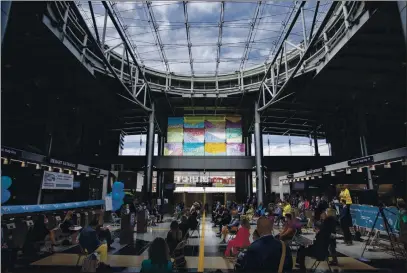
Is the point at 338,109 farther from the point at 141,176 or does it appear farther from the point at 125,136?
the point at 125,136

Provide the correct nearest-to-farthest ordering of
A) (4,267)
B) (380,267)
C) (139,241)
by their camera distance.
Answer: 1. (4,267)
2. (380,267)
3. (139,241)

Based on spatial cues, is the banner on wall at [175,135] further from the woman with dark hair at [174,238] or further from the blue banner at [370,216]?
the woman with dark hair at [174,238]

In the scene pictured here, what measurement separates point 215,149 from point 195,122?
4.69 metres

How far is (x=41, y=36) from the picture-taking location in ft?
46.3

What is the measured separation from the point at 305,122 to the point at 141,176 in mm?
23515

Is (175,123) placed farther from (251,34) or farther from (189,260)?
(189,260)

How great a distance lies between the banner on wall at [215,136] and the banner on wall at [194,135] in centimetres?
66

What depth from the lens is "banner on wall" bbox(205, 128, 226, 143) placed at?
1407 inches

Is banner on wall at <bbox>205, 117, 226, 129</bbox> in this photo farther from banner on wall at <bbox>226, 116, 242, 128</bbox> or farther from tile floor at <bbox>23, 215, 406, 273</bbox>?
tile floor at <bbox>23, 215, 406, 273</bbox>

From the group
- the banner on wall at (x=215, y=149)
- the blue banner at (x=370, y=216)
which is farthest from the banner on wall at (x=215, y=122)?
the blue banner at (x=370, y=216)

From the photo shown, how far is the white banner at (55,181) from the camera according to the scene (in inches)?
573

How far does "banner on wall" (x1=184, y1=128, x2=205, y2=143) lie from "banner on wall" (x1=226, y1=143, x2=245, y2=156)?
3.55 metres

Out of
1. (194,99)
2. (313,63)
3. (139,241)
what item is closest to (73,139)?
(194,99)

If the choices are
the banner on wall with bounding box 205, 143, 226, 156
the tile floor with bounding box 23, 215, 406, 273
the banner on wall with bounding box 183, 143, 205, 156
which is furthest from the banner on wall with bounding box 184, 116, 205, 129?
the tile floor with bounding box 23, 215, 406, 273
